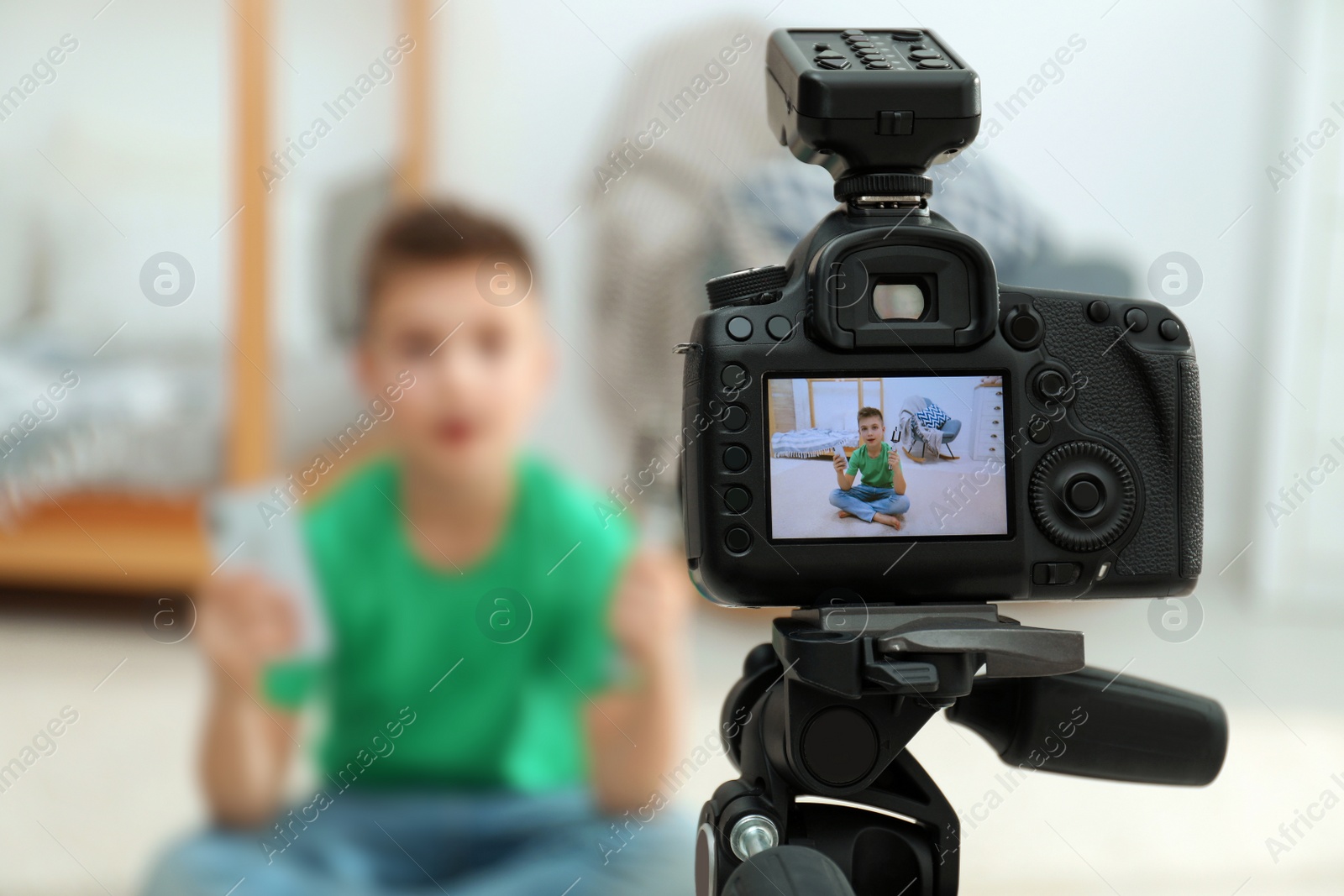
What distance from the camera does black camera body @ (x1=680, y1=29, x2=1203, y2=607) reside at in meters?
Result: 0.43

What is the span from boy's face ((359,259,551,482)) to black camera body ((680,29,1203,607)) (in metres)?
0.74

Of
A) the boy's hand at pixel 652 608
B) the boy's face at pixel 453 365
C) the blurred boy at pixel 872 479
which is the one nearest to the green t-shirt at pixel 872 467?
the blurred boy at pixel 872 479

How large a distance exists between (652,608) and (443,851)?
0.32m

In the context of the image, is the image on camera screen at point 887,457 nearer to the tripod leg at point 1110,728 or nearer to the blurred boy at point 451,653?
the tripod leg at point 1110,728

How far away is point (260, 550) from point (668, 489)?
792mm

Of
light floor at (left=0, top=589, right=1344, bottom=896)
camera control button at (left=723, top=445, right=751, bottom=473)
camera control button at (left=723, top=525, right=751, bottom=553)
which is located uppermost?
camera control button at (left=723, top=445, right=751, bottom=473)

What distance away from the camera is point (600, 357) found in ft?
6.23

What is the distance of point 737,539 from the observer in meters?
0.43

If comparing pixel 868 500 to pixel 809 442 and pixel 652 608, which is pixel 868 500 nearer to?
pixel 809 442

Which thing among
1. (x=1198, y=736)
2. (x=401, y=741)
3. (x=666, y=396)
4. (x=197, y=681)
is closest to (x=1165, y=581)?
(x=1198, y=736)

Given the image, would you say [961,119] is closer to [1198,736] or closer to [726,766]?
[1198,736]

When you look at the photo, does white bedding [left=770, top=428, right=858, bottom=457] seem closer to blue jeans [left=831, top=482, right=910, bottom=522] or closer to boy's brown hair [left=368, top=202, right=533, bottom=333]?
blue jeans [left=831, top=482, right=910, bottom=522]

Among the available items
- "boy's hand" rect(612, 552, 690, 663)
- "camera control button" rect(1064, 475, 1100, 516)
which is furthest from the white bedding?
"boy's hand" rect(612, 552, 690, 663)

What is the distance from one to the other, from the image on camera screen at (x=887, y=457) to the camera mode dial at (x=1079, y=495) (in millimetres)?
19
